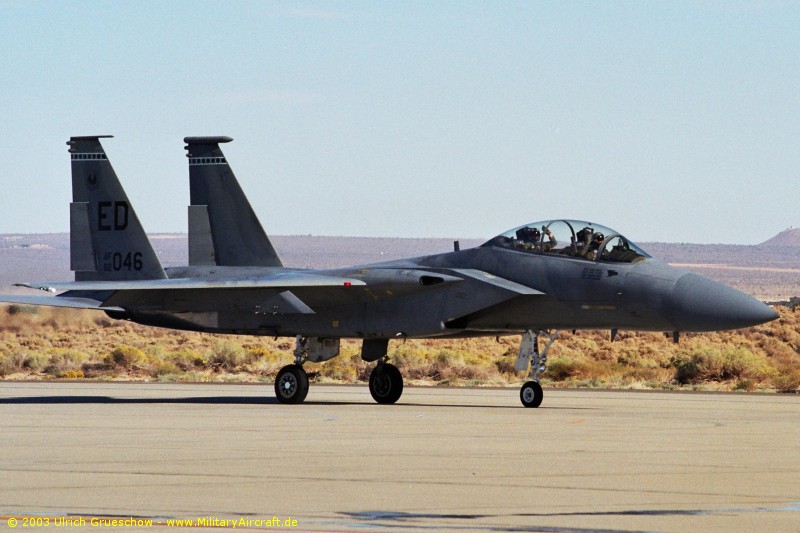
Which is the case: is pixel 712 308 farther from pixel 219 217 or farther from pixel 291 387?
pixel 219 217

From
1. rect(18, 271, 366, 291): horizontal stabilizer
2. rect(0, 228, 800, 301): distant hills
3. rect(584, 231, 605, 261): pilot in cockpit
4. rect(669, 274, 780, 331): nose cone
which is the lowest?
rect(669, 274, 780, 331): nose cone

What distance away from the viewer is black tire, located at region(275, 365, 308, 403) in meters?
22.3

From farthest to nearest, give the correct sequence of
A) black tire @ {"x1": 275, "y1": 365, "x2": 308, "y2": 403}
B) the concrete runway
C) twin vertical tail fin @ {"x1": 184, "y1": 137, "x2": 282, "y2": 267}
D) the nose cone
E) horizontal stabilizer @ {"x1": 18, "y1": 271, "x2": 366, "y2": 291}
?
twin vertical tail fin @ {"x1": 184, "y1": 137, "x2": 282, "y2": 267} < black tire @ {"x1": 275, "y1": 365, "x2": 308, "y2": 403} < horizontal stabilizer @ {"x1": 18, "y1": 271, "x2": 366, "y2": 291} < the nose cone < the concrete runway

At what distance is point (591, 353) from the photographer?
44469mm

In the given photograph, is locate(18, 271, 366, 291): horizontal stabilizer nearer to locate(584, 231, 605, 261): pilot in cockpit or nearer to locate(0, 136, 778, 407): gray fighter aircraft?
locate(0, 136, 778, 407): gray fighter aircraft

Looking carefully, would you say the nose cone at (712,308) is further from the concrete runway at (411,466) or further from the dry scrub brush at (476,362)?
the dry scrub brush at (476,362)

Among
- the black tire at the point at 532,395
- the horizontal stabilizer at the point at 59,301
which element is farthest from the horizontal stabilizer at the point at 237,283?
the black tire at the point at 532,395

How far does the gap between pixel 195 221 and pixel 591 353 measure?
2210 centimetres

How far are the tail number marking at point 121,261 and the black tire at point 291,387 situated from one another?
3.92m

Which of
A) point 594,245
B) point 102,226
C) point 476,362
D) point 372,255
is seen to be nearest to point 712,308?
point 594,245

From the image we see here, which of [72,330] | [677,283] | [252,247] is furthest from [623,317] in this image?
[72,330]

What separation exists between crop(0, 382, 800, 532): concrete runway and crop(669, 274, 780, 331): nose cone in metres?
1.34

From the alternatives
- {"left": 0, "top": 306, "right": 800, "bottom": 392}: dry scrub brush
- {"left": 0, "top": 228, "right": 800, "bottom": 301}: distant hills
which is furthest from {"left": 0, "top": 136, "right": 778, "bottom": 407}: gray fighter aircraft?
{"left": 0, "top": 228, "right": 800, "bottom": 301}: distant hills

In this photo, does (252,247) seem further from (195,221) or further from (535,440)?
(535,440)
